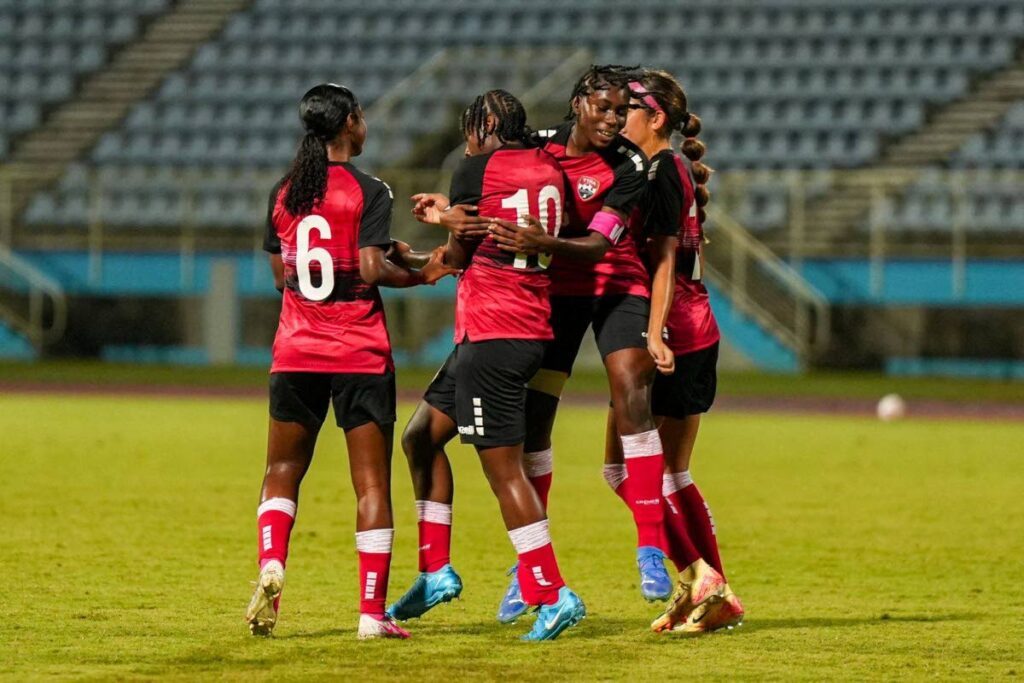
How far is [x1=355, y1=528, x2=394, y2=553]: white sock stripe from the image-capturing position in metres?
6.63

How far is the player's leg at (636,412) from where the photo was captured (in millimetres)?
6789

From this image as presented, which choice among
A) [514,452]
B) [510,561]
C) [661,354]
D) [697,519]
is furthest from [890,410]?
[514,452]

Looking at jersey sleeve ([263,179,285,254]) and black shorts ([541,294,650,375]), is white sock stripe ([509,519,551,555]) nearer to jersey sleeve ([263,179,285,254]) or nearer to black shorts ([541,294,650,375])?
black shorts ([541,294,650,375])

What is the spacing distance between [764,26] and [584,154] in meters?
21.1

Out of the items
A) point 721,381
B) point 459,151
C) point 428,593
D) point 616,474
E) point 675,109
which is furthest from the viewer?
point 459,151

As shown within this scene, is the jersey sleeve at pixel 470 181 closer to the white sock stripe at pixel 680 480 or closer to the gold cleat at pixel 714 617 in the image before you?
the white sock stripe at pixel 680 480

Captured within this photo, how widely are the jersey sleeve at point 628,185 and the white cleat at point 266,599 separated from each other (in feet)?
5.88

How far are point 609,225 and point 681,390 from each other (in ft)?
2.76

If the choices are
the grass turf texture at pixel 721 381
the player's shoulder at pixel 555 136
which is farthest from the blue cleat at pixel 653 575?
the grass turf texture at pixel 721 381

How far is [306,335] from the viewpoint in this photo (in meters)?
6.61

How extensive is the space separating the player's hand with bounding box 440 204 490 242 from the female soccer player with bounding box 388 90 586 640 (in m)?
0.03

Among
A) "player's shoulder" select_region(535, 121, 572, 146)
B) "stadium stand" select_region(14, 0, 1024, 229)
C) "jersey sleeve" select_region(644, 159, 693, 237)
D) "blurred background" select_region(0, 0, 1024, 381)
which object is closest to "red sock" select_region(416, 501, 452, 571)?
"jersey sleeve" select_region(644, 159, 693, 237)

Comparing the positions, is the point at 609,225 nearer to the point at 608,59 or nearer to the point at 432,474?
the point at 432,474

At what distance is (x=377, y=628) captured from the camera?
660 cm
